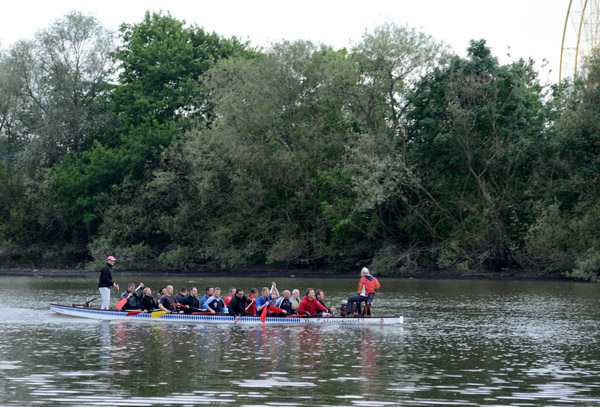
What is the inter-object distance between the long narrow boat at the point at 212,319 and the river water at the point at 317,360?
1.30 ft

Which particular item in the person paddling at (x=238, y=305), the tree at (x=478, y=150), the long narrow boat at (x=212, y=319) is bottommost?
the long narrow boat at (x=212, y=319)

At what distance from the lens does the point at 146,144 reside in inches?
2670

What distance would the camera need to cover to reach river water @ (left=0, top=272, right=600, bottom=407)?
14.6m

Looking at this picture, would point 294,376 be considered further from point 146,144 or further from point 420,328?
point 146,144

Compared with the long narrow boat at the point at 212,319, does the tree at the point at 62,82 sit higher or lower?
higher

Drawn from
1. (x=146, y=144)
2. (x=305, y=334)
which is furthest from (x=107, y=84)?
(x=305, y=334)

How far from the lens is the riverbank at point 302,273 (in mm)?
54562

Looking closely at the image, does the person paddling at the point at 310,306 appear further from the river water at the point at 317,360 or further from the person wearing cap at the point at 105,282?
the person wearing cap at the point at 105,282

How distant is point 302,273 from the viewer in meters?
62.3

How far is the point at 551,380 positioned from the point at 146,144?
181 ft

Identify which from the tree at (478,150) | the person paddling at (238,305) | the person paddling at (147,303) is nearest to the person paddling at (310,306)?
the person paddling at (238,305)

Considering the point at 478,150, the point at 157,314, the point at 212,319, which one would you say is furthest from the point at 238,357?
the point at 478,150

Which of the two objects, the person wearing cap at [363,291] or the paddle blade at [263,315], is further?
the person wearing cap at [363,291]

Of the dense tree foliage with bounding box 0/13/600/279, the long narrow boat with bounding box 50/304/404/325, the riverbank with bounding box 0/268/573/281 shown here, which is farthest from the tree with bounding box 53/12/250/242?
the long narrow boat with bounding box 50/304/404/325
